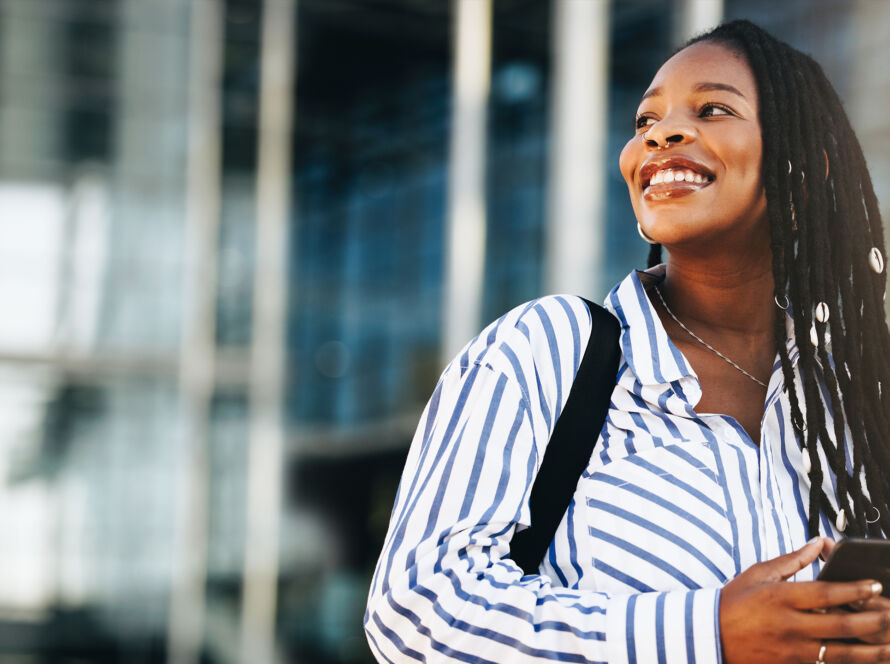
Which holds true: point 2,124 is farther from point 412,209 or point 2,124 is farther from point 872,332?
point 872,332

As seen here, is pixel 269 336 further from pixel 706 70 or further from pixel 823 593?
pixel 823 593

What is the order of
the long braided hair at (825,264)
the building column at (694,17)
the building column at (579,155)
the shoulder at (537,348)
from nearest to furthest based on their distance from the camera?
the shoulder at (537,348) → the long braided hair at (825,264) → the building column at (694,17) → the building column at (579,155)

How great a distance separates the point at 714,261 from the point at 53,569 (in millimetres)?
7999

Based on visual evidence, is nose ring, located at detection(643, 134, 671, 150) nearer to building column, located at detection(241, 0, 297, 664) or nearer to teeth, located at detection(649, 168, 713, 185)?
teeth, located at detection(649, 168, 713, 185)

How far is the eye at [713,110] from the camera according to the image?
202cm

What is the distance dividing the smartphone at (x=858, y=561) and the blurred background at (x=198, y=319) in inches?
274

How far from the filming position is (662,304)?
2.12m

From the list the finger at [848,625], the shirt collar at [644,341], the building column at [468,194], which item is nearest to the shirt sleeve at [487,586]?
the finger at [848,625]

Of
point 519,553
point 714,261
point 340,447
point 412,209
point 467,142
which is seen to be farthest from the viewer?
point 340,447

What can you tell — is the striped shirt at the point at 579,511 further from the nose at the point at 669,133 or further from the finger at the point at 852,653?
the nose at the point at 669,133

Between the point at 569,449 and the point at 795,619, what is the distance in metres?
0.40

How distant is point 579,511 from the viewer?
66.9 inches

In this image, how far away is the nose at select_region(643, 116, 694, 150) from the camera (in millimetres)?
1981

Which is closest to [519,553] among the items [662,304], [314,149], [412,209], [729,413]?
[729,413]
